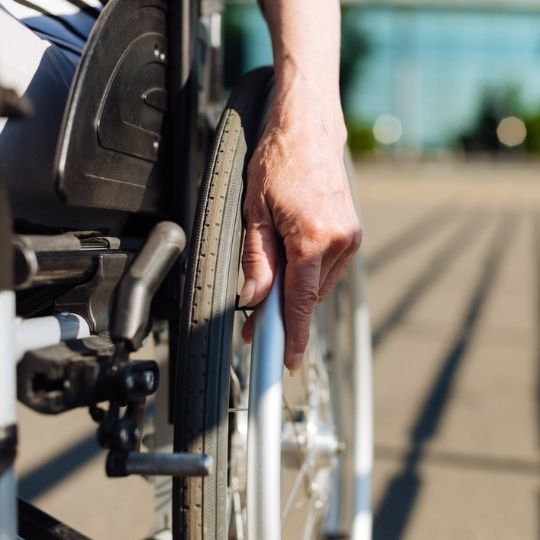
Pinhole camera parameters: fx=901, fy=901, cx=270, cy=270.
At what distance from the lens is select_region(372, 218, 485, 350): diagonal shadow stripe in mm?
4373

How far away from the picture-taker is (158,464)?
86cm

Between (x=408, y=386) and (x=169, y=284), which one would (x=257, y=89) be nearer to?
(x=169, y=284)

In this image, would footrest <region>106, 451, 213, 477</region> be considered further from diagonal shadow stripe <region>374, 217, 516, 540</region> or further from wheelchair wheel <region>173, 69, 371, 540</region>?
diagonal shadow stripe <region>374, 217, 516, 540</region>

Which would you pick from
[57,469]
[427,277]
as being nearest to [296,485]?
[57,469]

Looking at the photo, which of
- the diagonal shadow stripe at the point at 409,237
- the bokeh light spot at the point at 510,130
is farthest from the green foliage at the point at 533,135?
the diagonal shadow stripe at the point at 409,237

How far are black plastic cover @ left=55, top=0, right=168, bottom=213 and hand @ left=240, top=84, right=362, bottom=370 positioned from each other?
150mm

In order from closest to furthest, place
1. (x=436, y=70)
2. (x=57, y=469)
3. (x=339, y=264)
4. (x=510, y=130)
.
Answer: (x=339, y=264) → (x=57, y=469) → (x=436, y=70) → (x=510, y=130)

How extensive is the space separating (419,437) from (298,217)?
77.0 inches

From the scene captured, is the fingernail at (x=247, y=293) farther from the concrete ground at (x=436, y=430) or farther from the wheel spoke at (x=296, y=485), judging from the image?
the concrete ground at (x=436, y=430)

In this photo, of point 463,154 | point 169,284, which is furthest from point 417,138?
point 169,284

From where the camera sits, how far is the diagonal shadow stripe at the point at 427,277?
4373mm

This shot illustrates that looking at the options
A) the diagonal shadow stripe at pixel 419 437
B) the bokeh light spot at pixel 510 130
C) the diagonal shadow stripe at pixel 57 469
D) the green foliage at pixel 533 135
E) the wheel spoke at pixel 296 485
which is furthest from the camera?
the bokeh light spot at pixel 510 130

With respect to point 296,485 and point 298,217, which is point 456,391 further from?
point 298,217

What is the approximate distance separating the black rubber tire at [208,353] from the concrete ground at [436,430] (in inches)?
49.5
